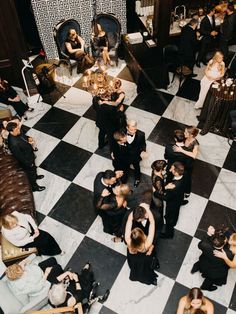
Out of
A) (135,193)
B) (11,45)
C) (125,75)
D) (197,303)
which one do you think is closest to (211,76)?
(125,75)

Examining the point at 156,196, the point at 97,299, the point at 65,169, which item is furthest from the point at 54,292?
the point at 65,169

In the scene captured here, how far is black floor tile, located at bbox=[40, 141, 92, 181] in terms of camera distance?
561 centimetres

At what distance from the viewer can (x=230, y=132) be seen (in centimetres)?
586

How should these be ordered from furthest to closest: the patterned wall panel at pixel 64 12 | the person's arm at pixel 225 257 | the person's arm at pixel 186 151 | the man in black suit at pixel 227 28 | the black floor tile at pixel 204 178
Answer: the patterned wall panel at pixel 64 12
the man in black suit at pixel 227 28
the black floor tile at pixel 204 178
the person's arm at pixel 186 151
the person's arm at pixel 225 257

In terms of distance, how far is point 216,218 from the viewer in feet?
16.1

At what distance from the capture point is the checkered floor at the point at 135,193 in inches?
170

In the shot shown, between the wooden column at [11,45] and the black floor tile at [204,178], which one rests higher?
the wooden column at [11,45]

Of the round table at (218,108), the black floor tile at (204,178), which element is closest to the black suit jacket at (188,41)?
the round table at (218,108)

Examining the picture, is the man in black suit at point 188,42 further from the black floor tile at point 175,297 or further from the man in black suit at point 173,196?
the black floor tile at point 175,297

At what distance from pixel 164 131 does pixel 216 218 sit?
1.84 meters

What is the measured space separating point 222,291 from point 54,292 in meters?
2.04

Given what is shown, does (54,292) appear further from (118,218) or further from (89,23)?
(89,23)

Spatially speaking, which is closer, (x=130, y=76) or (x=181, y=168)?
(x=181, y=168)

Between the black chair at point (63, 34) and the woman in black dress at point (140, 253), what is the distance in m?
4.21
